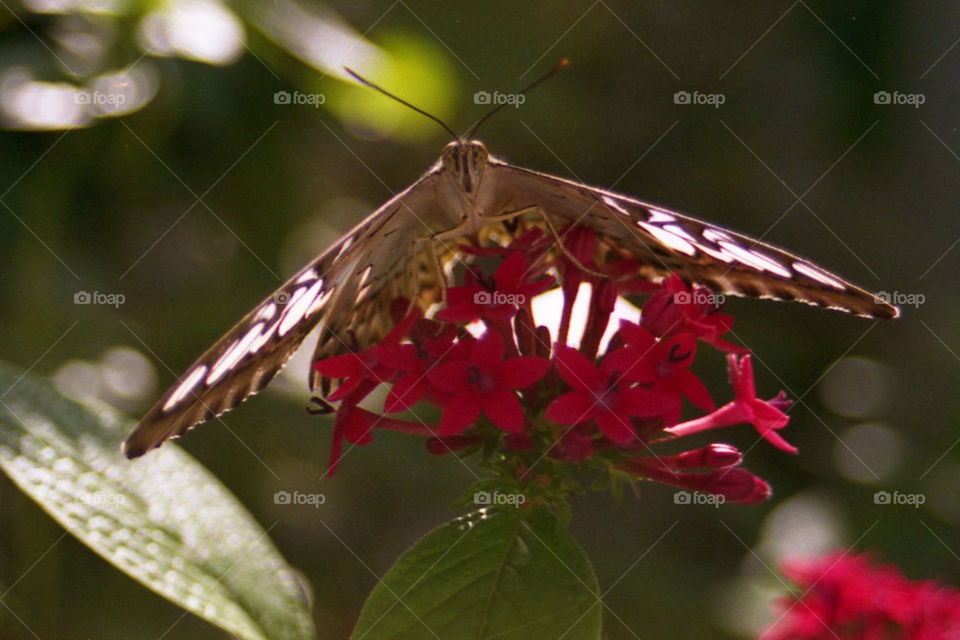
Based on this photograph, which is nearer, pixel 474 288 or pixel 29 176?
pixel 474 288

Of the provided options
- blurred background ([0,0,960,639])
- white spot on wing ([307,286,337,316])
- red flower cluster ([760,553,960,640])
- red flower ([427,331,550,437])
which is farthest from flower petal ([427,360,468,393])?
blurred background ([0,0,960,639])

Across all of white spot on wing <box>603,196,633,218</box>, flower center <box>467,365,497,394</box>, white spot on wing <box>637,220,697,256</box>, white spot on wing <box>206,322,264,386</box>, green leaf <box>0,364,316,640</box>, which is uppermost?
white spot on wing <box>603,196,633,218</box>

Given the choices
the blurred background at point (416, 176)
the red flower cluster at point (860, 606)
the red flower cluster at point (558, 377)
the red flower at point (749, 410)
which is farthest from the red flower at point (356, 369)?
the blurred background at point (416, 176)

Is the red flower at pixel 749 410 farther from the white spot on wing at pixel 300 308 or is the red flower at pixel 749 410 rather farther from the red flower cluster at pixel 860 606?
the white spot on wing at pixel 300 308

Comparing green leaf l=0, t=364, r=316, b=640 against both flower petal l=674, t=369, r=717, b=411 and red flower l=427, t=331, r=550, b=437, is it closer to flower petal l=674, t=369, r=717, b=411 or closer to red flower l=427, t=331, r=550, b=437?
red flower l=427, t=331, r=550, b=437

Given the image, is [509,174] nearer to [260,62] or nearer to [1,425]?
[1,425]

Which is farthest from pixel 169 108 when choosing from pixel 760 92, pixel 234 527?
pixel 760 92
